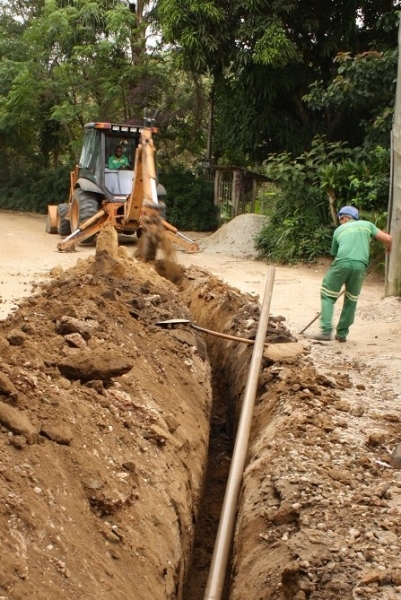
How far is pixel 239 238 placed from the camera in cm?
1647

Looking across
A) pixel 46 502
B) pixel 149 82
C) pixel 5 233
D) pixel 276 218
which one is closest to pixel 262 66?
pixel 276 218

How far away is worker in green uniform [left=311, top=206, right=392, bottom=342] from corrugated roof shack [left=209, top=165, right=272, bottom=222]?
10.9 m

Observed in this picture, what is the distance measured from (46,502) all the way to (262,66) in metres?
14.9

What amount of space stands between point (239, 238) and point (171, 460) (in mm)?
12499

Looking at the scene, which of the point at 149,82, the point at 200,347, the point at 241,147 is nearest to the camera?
the point at 200,347

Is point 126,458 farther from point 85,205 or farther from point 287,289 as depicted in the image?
point 85,205

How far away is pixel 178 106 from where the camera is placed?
21.3m

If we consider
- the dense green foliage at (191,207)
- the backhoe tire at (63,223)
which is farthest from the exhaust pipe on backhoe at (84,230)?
the dense green foliage at (191,207)

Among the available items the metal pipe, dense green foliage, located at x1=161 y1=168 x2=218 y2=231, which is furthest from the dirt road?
dense green foliage, located at x1=161 y1=168 x2=218 y2=231

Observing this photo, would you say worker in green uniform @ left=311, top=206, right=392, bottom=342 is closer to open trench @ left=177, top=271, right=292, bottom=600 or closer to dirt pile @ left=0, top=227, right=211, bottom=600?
open trench @ left=177, top=271, right=292, bottom=600

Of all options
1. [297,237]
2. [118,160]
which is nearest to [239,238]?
[297,237]

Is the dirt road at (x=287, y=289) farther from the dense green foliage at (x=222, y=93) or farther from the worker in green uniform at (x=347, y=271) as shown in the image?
the dense green foliage at (x=222, y=93)

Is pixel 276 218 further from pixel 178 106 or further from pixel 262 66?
pixel 178 106

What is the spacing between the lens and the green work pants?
8.05 metres
